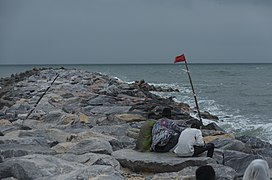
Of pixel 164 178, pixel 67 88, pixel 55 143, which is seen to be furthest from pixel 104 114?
pixel 67 88

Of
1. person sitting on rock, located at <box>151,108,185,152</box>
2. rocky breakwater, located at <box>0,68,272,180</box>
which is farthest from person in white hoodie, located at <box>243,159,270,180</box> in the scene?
person sitting on rock, located at <box>151,108,185,152</box>

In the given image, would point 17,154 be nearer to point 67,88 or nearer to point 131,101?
point 131,101

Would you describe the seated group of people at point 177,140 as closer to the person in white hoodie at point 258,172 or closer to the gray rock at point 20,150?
the gray rock at point 20,150

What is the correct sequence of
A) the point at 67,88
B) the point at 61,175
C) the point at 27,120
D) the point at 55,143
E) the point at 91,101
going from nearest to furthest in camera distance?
the point at 61,175
the point at 55,143
the point at 27,120
the point at 91,101
the point at 67,88

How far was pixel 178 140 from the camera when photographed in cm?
759

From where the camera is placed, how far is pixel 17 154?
727 centimetres

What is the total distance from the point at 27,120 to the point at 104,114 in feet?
7.53

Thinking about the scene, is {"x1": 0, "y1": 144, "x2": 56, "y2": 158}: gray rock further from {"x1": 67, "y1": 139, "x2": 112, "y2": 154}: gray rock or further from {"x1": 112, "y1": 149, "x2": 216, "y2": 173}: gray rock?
{"x1": 112, "y1": 149, "x2": 216, "y2": 173}: gray rock

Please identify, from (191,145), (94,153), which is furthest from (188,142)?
(94,153)

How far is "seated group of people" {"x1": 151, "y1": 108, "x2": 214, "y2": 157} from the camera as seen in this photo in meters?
7.37

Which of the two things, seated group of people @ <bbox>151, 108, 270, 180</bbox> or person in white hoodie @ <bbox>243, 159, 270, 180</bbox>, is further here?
seated group of people @ <bbox>151, 108, 270, 180</bbox>

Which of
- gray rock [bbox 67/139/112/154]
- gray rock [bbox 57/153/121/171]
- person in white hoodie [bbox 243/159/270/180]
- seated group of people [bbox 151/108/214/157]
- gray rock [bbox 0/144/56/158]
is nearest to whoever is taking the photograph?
person in white hoodie [bbox 243/159/270/180]

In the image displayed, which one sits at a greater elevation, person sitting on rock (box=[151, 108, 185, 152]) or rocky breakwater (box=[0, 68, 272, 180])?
person sitting on rock (box=[151, 108, 185, 152])

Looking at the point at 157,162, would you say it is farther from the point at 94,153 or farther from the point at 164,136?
the point at 94,153
